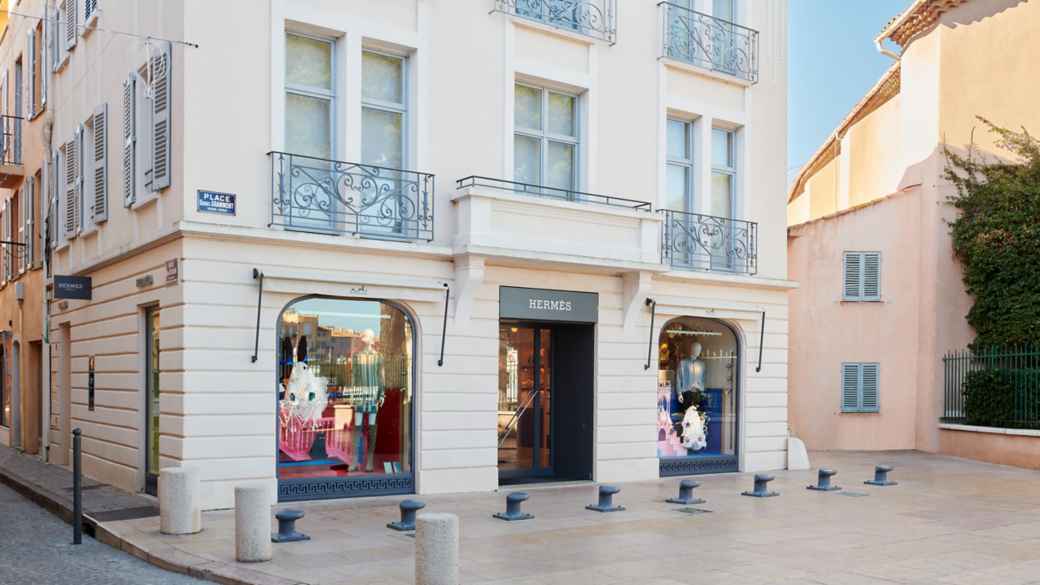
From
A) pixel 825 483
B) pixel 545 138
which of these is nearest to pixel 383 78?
pixel 545 138

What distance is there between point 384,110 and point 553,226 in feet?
9.09

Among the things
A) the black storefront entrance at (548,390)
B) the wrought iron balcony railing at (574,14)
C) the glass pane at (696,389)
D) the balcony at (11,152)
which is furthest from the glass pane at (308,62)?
the balcony at (11,152)

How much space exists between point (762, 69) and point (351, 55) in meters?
7.74

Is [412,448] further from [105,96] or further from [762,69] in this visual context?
[762,69]

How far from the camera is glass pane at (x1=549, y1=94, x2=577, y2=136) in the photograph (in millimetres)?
15234

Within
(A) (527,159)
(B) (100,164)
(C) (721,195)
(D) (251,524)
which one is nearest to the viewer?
(D) (251,524)

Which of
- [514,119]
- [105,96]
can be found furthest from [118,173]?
[514,119]

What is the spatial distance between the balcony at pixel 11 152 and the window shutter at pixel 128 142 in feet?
30.7

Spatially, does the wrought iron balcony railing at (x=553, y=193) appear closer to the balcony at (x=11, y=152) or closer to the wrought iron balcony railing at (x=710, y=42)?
the wrought iron balcony railing at (x=710, y=42)

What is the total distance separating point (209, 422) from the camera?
39.0 ft

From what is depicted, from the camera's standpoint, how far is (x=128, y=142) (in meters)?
14.0

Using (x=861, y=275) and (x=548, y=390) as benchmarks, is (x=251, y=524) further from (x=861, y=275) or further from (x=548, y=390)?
(x=861, y=275)

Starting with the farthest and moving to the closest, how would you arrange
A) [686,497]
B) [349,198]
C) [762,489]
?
[762,489], [686,497], [349,198]

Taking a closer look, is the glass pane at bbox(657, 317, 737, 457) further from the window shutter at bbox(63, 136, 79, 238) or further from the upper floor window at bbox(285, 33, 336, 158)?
the window shutter at bbox(63, 136, 79, 238)
